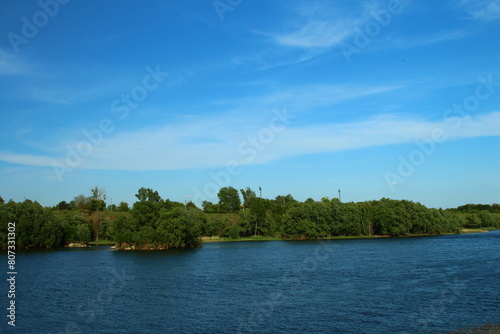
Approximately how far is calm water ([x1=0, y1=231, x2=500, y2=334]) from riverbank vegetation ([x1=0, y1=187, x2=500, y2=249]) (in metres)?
37.1

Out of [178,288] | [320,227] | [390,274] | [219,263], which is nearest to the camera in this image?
[178,288]

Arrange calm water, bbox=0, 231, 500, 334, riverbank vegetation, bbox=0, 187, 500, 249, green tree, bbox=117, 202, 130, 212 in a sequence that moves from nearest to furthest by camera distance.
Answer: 1. calm water, bbox=0, 231, 500, 334
2. riverbank vegetation, bbox=0, 187, 500, 249
3. green tree, bbox=117, 202, 130, 212

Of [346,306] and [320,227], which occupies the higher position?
[320,227]

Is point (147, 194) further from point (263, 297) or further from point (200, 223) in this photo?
point (263, 297)

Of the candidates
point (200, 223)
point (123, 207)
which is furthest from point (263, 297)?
point (123, 207)

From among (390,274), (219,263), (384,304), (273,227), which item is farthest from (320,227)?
(384,304)

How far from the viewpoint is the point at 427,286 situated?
1780 inches

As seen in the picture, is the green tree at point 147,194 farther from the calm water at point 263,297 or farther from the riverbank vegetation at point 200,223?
the calm water at point 263,297

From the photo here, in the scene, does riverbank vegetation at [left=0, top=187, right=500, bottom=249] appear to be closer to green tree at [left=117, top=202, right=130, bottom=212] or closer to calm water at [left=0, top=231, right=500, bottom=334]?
green tree at [left=117, top=202, right=130, bottom=212]

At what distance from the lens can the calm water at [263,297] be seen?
31.8 meters

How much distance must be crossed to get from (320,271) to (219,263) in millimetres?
20862

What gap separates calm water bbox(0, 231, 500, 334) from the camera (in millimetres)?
31812

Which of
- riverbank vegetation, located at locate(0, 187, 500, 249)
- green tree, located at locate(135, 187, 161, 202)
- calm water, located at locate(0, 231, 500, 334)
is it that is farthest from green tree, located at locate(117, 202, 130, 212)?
calm water, located at locate(0, 231, 500, 334)

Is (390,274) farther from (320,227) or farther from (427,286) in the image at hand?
(320,227)
